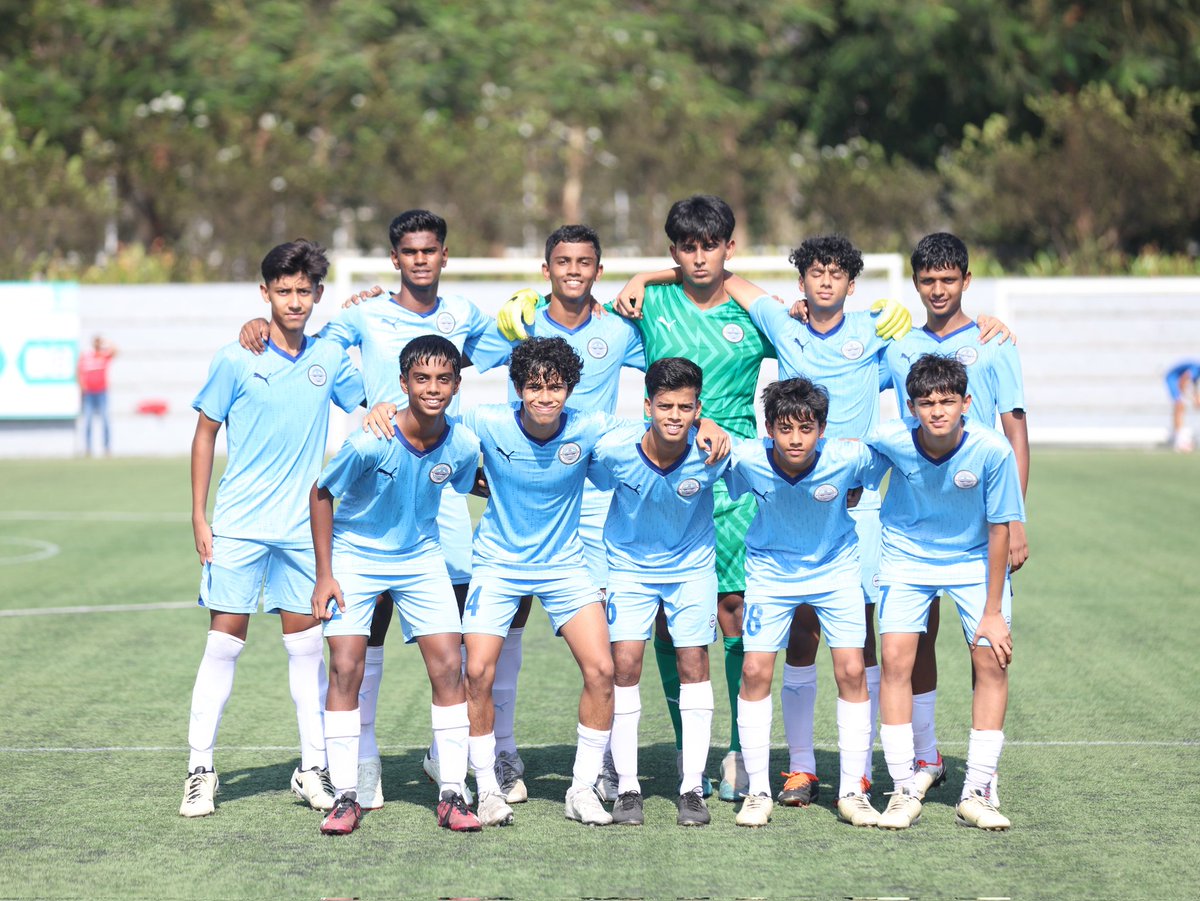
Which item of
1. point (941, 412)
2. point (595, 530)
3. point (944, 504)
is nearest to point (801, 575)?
point (944, 504)

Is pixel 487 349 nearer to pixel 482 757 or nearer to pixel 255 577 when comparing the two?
pixel 255 577

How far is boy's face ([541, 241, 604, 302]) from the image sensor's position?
6383 millimetres

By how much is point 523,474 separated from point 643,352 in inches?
40.5

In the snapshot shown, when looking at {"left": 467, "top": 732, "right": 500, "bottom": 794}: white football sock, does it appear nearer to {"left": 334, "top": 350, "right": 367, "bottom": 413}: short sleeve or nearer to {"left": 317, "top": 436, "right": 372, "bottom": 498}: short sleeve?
{"left": 317, "top": 436, "right": 372, "bottom": 498}: short sleeve

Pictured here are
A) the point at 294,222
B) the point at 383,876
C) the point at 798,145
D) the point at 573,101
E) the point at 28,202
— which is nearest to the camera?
the point at 383,876

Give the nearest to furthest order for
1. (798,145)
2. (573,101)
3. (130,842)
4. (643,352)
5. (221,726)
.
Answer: (130,842)
(643,352)
(221,726)
(573,101)
(798,145)

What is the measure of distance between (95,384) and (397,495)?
18532mm

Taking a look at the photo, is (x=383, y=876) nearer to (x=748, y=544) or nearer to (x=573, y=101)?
(x=748, y=544)

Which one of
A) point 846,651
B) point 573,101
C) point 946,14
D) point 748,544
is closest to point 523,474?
point 748,544

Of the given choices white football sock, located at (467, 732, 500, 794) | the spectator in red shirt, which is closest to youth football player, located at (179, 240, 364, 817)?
white football sock, located at (467, 732, 500, 794)

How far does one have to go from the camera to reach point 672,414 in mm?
5801

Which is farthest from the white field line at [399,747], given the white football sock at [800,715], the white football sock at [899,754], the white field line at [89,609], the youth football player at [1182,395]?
the youth football player at [1182,395]

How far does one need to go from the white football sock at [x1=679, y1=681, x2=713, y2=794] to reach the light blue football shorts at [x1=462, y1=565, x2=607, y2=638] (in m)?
0.51

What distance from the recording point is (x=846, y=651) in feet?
19.6
